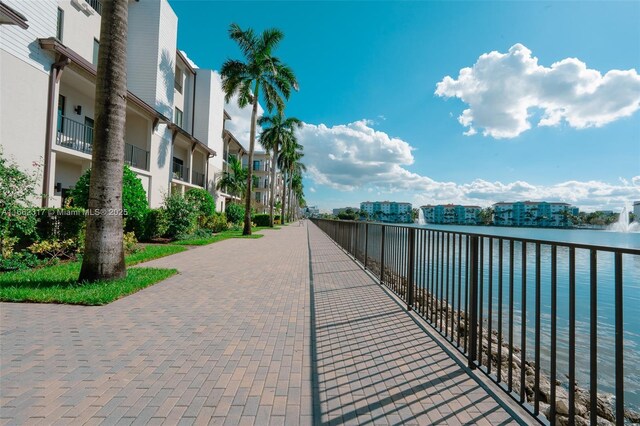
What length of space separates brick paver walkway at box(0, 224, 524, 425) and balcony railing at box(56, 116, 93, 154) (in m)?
12.0

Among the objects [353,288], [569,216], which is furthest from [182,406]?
[569,216]

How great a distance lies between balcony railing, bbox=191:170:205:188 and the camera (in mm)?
28659

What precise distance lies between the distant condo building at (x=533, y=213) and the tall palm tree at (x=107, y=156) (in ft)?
417

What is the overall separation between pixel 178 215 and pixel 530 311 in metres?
15.0

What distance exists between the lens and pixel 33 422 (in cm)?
232

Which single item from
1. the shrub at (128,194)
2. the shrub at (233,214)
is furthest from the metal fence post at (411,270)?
the shrub at (233,214)

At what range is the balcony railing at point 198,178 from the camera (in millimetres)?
28659

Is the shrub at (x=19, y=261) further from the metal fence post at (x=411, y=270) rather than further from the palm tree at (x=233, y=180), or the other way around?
the palm tree at (x=233, y=180)

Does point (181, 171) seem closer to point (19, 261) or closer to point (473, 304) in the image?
point (19, 261)

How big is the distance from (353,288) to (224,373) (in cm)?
391

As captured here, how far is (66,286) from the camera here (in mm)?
5797

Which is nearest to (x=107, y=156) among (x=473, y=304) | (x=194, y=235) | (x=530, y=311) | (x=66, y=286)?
(x=66, y=286)

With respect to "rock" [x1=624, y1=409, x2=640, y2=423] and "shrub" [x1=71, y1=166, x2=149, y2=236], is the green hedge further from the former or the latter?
"rock" [x1=624, y1=409, x2=640, y2=423]

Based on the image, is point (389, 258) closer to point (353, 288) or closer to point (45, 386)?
point (353, 288)
